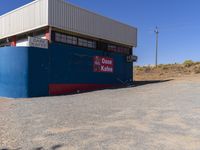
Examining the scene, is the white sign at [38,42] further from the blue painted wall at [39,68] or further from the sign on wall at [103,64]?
the sign on wall at [103,64]

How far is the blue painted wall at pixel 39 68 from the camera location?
723 inches

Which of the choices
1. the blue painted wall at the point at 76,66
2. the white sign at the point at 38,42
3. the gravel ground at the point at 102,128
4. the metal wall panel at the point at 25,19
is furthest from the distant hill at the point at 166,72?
the gravel ground at the point at 102,128

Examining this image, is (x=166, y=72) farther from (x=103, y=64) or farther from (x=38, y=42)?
(x=38, y=42)

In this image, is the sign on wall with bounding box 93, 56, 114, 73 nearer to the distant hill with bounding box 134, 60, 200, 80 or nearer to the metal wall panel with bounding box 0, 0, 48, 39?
the metal wall panel with bounding box 0, 0, 48, 39

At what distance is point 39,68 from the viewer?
18922 millimetres

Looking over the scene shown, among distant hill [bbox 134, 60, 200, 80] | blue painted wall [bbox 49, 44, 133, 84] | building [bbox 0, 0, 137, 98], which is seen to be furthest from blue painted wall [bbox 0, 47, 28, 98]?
distant hill [bbox 134, 60, 200, 80]

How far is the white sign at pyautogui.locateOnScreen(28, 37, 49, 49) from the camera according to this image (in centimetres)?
1823

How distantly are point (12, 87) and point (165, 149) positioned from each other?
14.7 meters

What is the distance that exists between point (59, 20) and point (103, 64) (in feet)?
22.7

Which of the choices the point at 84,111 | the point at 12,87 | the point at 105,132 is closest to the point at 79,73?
the point at 12,87

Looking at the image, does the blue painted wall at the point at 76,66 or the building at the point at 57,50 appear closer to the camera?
the building at the point at 57,50

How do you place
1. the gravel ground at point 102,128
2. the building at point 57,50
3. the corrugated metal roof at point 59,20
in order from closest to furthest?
the gravel ground at point 102,128 → the building at point 57,50 → the corrugated metal roof at point 59,20

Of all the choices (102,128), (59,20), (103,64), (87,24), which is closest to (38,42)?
(59,20)

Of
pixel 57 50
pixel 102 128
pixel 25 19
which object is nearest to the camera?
pixel 102 128
